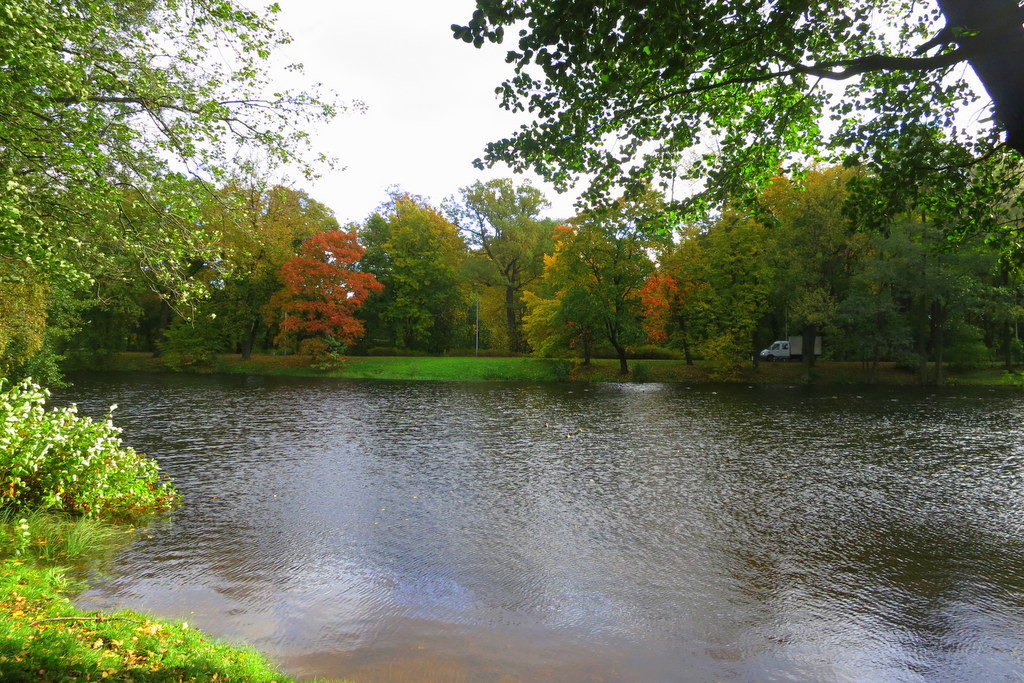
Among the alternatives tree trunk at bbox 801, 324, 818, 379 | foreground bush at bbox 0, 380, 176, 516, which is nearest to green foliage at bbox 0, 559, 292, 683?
foreground bush at bbox 0, 380, 176, 516

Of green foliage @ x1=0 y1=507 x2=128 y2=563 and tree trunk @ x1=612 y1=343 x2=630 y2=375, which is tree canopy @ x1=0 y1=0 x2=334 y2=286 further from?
tree trunk @ x1=612 y1=343 x2=630 y2=375

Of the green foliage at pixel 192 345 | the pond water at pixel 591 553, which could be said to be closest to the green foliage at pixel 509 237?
the green foliage at pixel 192 345

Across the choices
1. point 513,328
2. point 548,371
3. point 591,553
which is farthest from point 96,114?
point 513,328

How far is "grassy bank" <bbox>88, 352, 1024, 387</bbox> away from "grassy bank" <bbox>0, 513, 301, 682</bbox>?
3221 centimetres

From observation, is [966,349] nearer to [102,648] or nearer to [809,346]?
[809,346]

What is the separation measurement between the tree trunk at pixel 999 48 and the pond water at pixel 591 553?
4.72 meters

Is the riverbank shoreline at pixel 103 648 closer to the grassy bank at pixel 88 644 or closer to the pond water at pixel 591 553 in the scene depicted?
the grassy bank at pixel 88 644

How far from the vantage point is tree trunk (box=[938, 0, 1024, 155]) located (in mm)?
4512

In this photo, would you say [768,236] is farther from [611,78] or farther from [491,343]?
[611,78]

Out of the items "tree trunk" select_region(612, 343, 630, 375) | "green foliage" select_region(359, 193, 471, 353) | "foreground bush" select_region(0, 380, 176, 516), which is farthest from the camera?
"green foliage" select_region(359, 193, 471, 353)

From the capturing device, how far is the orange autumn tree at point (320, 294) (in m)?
39.5

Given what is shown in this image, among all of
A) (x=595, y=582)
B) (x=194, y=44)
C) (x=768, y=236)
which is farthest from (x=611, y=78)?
(x=768, y=236)

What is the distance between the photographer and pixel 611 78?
631 cm

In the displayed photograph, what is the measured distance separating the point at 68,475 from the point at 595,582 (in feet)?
23.0
